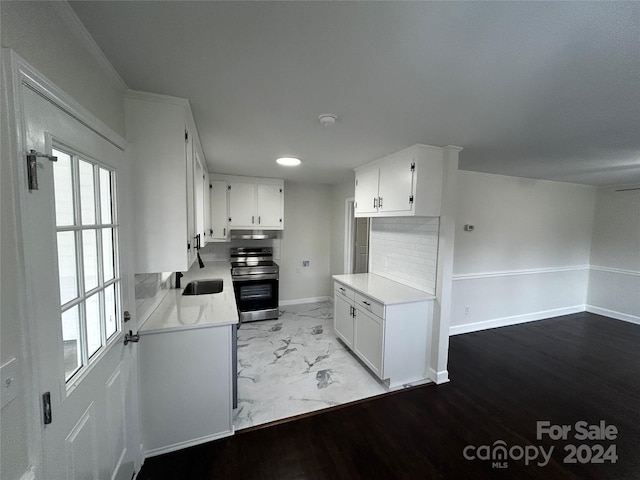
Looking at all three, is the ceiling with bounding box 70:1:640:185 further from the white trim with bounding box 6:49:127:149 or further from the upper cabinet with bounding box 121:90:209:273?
the white trim with bounding box 6:49:127:149

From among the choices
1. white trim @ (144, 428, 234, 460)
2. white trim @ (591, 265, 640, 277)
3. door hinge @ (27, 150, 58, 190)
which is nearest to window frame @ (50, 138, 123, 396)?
door hinge @ (27, 150, 58, 190)

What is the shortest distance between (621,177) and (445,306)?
12.8 ft

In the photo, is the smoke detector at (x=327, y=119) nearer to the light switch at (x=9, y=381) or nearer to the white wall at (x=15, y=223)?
the white wall at (x=15, y=223)

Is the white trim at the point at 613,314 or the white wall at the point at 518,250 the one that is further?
the white trim at the point at 613,314

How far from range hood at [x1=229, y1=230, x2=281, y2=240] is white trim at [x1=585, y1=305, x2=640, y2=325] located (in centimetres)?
617

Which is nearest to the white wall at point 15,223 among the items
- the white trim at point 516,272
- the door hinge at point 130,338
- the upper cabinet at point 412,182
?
the door hinge at point 130,338

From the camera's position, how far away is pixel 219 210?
3969 mm

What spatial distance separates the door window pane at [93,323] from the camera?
110 cm

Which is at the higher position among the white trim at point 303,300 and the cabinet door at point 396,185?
the cabinet door at point 396,185

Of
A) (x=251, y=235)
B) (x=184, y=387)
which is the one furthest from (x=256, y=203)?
(x=184, y=387)

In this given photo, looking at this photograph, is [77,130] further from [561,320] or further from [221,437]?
[561,320]

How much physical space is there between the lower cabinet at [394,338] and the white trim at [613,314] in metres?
4.42

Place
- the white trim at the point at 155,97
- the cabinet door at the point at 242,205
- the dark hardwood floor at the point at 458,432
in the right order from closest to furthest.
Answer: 1. the white trim at the point at 155,97
2. the dark hardwood floor at the point at 458,432
3. the cabinet door at the point at 242,205

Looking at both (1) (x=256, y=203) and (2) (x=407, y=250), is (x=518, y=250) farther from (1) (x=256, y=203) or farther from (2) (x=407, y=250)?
(1) (x=256, y=203)
